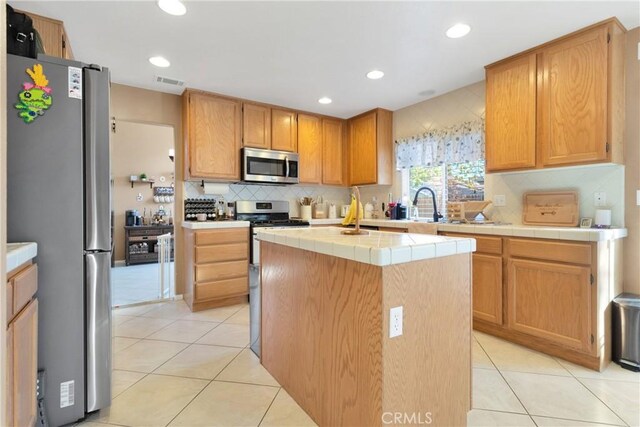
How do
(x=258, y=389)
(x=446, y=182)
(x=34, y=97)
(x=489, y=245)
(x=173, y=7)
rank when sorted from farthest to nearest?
(x=446, y=182), (x=489, y=245), (x=173, y=7), (x=258, y=389), (x=34, y=97)

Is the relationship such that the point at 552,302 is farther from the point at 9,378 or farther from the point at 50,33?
the point at 50,33

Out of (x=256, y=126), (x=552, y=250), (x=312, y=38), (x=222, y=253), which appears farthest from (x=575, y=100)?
(x=222, y=253)

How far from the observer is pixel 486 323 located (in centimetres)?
269

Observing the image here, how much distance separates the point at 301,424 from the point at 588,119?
2774mm

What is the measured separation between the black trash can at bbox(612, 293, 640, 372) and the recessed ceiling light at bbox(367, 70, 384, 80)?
2634 mm

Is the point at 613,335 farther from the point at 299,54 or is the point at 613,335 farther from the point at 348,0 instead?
the point at 299,54

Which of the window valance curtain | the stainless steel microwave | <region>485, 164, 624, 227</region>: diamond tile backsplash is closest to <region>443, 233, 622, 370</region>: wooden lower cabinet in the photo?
<region>485, 164, 624, 227</region>: diamond tile backsplash

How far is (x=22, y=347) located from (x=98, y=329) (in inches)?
16.7

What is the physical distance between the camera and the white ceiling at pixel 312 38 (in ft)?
6.88

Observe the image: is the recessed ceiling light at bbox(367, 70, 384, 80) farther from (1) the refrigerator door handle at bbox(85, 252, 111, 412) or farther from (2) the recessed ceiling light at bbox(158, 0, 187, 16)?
(1) the refrigerator door handle at bbox(85, 252, 111, 412)

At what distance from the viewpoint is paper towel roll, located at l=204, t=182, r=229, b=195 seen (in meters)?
3.80

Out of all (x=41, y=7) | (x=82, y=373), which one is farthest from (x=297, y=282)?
(x=41, y=7)

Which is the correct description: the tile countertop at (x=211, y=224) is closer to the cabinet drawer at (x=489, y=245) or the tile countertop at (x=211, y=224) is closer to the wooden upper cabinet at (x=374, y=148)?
the wooden upper cabinet at (x=374, y=148)

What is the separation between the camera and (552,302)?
88.7 inches
